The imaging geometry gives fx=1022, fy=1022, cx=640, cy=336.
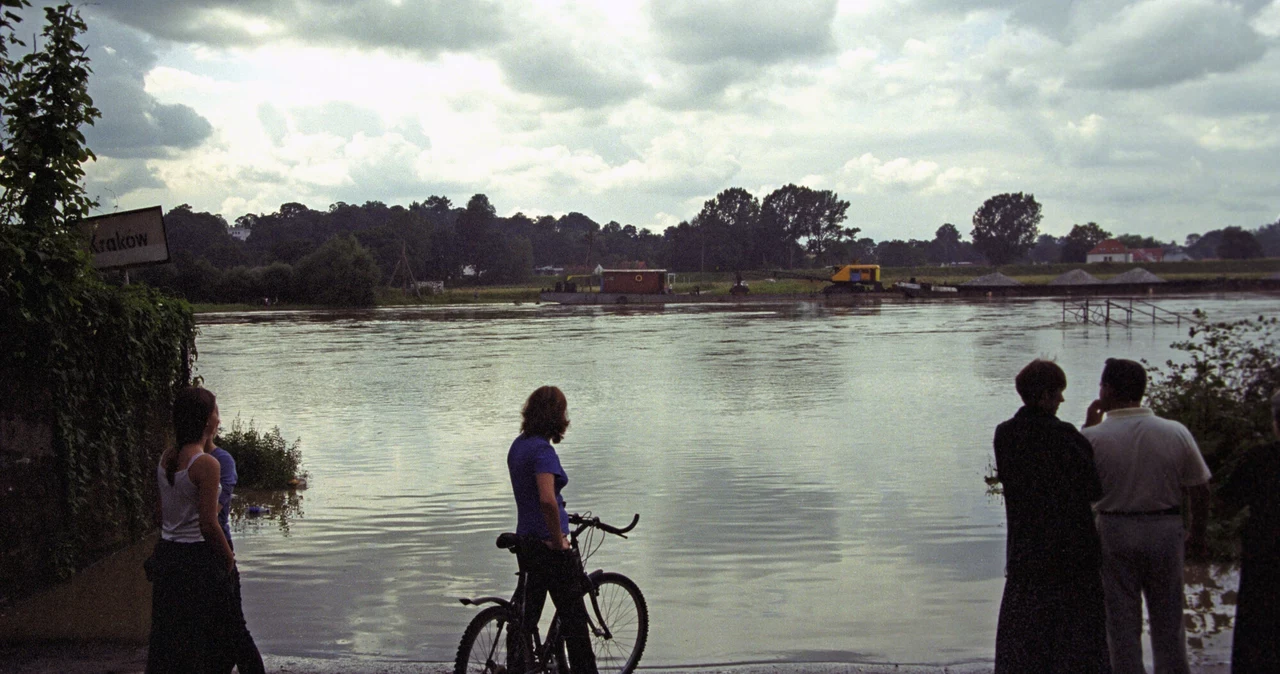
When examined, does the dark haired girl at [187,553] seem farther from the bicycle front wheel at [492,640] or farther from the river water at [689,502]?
the river water at [689,502]

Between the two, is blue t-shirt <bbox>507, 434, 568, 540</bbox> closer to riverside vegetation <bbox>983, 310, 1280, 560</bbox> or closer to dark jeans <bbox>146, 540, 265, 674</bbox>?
dark jeans <bbox>146, 540, 265, 674</bbox>

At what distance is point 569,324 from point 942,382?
36969 millimetres

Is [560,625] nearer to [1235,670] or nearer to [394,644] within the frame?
[394,644]

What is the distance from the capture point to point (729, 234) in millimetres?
154500

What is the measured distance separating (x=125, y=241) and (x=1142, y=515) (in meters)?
7.96

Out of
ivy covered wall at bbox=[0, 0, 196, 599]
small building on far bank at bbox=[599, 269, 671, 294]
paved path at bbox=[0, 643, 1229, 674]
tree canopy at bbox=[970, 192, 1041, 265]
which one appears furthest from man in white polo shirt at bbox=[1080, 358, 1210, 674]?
tree canopy at bbox=[970, 192, 1041, 265]

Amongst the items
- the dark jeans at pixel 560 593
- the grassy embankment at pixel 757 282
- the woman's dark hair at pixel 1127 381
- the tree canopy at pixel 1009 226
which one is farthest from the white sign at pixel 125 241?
the tree canopy at pixel 1009 226

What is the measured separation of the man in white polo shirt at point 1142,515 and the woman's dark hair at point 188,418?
399 cm

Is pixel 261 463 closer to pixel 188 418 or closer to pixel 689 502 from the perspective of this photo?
pixel 689 502

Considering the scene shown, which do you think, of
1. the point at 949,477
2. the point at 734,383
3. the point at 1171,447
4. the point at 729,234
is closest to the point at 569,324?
the point at 734,383

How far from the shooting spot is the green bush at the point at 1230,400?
8.09 metres

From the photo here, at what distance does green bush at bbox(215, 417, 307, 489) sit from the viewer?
1264cm

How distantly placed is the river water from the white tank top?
2.22 m

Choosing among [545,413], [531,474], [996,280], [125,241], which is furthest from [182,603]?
[996,280]
